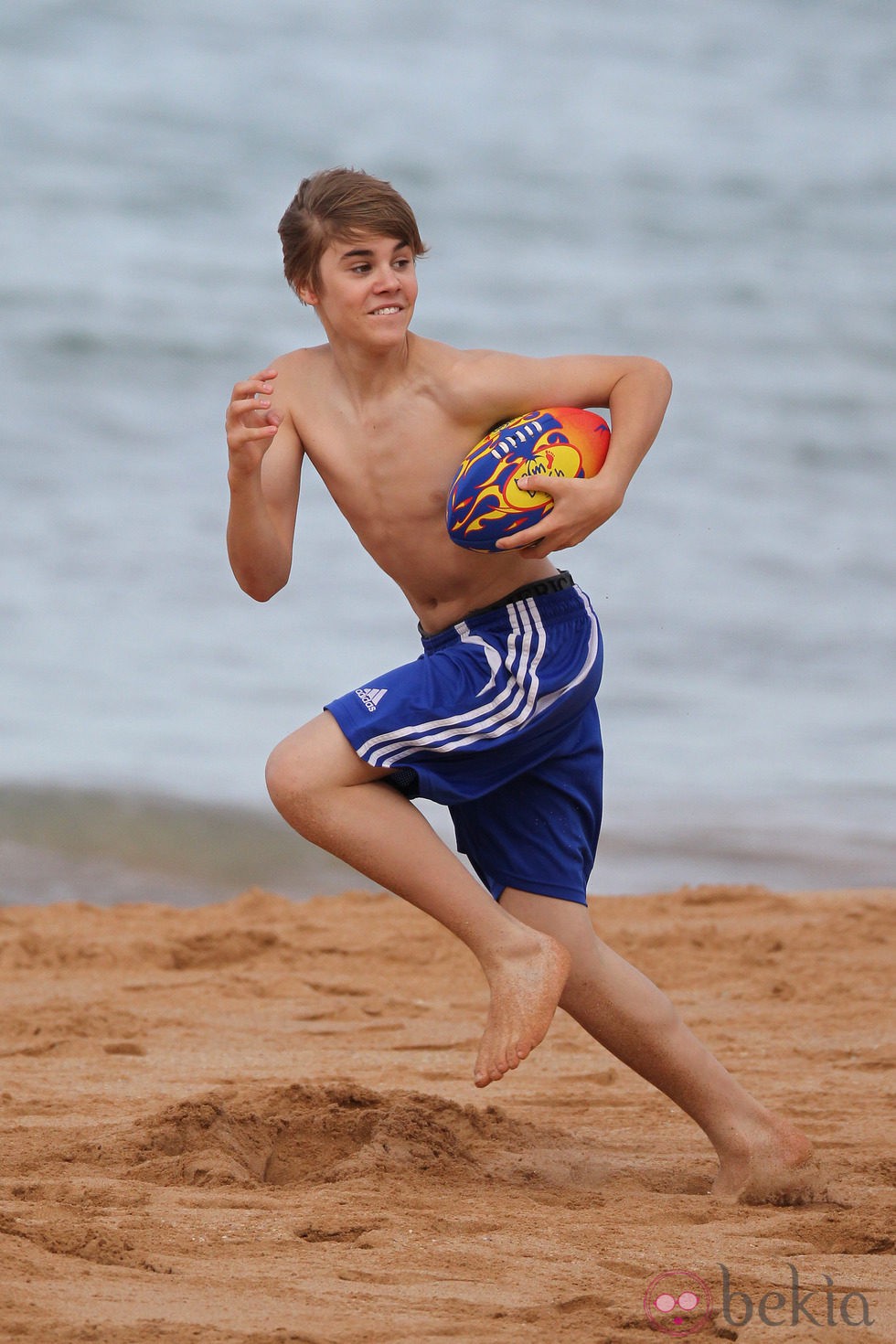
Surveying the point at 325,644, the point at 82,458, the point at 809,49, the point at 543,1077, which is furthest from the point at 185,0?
the point at 543,1077

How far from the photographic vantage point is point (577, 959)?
11.5ft

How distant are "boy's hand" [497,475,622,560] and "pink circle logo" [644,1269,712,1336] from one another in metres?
1.45

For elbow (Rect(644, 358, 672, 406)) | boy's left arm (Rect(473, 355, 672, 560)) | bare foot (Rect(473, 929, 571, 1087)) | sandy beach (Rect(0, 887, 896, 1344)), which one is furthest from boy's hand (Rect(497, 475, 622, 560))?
sandy beach (Rect(0, 887, 896, 1344))

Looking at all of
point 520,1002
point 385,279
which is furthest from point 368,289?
point 520,1002

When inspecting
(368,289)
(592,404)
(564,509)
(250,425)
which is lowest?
(564,509)

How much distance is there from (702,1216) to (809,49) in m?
22.5

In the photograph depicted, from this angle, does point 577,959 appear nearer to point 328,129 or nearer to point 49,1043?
point 49,1043

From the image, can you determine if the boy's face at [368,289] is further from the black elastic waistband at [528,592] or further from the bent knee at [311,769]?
the bent knee at [311,769]

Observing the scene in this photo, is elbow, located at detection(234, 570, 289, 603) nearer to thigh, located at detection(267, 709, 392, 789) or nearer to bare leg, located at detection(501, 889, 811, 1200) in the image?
thigh, located at detection(267, 709, 392, 789)

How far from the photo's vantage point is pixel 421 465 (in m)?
3.55

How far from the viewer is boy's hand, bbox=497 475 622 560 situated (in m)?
3.28

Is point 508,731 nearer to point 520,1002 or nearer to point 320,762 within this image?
point 320,762

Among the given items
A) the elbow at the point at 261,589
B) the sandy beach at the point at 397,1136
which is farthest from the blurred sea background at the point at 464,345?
the elbow at the point at 261,589

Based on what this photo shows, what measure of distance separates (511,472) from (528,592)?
0.33 metres
